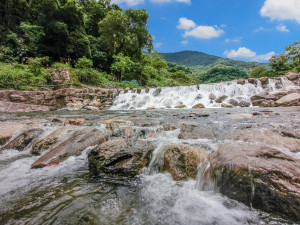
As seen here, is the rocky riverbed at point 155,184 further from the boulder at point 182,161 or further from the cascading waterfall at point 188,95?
the cascading waterfall at point 188,95

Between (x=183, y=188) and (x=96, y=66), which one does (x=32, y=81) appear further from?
(x=183, y=188)

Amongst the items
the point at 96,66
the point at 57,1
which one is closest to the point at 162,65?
the point at 96,66

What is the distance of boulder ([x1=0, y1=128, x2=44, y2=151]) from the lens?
11.4ft

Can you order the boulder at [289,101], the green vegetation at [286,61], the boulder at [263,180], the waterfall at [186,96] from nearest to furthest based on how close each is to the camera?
the boulder at [263,180], the boulder at [289,101], the waterfall at [186,96], the green vegetation at [286,61]

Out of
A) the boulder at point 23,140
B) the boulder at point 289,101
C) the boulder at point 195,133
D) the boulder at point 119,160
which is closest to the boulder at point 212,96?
the boulder at point 289,101

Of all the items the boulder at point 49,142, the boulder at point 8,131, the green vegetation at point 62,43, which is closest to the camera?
the boulder at point 49,142

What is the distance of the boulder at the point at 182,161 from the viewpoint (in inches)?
83.1

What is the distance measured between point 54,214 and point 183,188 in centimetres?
139

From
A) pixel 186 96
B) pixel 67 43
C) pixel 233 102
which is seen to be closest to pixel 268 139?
pixel 233 102

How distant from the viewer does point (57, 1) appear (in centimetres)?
1560

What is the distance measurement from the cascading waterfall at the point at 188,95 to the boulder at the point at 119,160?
28.1 ft

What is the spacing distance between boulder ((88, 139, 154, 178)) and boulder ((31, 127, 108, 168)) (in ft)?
2.38

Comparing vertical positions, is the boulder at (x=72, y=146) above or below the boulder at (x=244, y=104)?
below

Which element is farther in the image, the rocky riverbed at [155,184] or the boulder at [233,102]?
the boulder at [233,102]
